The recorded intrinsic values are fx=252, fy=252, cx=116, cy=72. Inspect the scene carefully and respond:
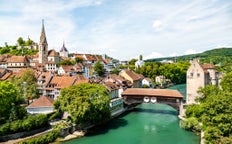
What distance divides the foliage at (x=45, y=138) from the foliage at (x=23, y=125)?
1919 mm

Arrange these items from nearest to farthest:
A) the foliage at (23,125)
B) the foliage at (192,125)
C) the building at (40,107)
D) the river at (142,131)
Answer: the foliage at (23,125) → the river at (142,131) → the foliage at (192,125) → the building at (40,107)

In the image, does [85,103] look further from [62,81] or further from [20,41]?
[20,41]

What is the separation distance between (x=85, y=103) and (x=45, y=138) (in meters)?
5.96

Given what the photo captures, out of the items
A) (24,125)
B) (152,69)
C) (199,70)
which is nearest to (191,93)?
(199,70)

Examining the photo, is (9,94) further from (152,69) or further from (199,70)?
(152,69)

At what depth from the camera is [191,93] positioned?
42.1 m

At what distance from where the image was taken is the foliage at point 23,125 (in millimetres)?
26105

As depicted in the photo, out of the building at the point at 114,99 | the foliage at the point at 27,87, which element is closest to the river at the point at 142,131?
the building at the point at 114,99

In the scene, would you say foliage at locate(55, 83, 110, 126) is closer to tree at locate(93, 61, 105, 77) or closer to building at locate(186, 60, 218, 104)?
building at locate(186, 60, 218, 104)

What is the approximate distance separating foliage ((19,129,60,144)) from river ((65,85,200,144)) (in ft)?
5.35

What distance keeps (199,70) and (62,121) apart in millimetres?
23463

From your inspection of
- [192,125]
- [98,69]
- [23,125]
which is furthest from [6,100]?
[98,69]

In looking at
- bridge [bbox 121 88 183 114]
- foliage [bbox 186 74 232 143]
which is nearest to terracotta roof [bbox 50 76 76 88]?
bridge [bbox 121 88 183 114]

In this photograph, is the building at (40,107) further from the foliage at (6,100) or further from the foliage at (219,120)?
the foliage at (219,120)
